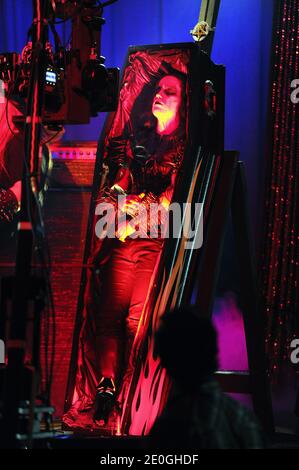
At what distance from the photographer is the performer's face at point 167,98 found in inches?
186

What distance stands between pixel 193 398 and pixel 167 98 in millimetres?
2927

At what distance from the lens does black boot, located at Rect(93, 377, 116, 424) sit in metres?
4.33

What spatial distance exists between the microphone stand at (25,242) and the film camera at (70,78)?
34 cm

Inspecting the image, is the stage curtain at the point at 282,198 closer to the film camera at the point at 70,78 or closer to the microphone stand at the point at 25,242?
the film camera at the point at 70,78

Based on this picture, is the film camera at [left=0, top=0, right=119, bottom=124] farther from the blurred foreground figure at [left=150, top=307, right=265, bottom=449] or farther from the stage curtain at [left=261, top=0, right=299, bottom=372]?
the stage curtain at [left=261, top=0, right=299, bottom=372]

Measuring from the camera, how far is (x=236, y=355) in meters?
6.12

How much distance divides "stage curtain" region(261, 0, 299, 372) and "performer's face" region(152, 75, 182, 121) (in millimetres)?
1468

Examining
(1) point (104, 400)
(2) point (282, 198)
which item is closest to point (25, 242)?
(1) point (104, 400)

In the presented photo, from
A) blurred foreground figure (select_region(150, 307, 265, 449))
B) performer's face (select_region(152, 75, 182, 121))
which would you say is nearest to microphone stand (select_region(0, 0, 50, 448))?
blurred foreground figure (select_region(150, 307, 265, 449))

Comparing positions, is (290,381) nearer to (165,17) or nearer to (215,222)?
(215,222)

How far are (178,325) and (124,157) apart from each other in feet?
9.01

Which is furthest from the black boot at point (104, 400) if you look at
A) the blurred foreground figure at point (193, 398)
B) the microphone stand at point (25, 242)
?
the blurred foreground figure at point (193, 398)

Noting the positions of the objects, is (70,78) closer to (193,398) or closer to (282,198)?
(193,398)

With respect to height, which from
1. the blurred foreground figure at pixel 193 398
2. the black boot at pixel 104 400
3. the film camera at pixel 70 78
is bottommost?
the black boot at pixel 104 400
